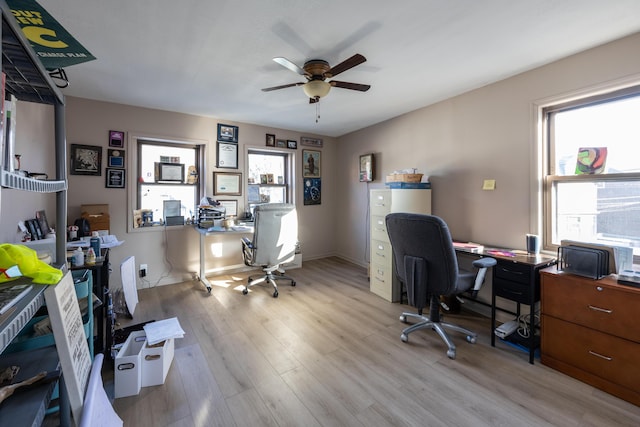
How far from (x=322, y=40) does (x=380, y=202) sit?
1.89 meters

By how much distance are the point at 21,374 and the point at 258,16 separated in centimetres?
215

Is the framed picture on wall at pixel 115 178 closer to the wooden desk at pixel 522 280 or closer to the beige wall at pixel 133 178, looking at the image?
the beige wall at pixel 133 178

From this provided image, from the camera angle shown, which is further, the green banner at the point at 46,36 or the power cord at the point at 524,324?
the power cord at the point at 524,324

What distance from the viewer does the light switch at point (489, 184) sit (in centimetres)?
280

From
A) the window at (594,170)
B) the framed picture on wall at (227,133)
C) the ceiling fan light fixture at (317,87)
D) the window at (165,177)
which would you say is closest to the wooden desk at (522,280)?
the window at (594,170)

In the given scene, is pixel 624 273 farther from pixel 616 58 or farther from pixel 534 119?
pixel 616 58

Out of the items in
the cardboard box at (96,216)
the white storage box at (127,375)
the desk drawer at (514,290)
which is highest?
the cardboard box at (96,216)

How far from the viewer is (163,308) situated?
9.76ft

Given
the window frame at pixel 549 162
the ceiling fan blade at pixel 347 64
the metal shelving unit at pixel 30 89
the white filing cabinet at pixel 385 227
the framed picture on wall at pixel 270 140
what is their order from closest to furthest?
the metal shelving unit at pixel 30 89, the ceiling fan blade at pixel 347 64, the window frame at pixel 549 162, the white filing cabinet at pixel 385 227, the framed picture on wall at pixel 270 140

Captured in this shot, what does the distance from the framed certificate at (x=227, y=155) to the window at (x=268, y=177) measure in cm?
26

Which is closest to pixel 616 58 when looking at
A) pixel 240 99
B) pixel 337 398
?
pixel 337 398

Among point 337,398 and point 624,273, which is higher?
point 624,273

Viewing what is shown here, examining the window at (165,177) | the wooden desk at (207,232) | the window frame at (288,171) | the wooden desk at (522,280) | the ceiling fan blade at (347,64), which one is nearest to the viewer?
the ceiling fan blade at (347,64)

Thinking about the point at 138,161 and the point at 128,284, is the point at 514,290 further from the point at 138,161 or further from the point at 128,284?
the point at 138,161
